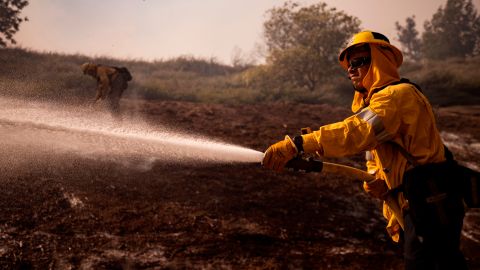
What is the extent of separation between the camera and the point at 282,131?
9742 mm

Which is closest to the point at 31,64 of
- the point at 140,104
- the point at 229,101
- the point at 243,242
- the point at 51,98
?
the point at 51,98

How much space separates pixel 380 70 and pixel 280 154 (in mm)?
1028

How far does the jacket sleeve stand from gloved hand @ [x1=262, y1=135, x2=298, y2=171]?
0.23 m

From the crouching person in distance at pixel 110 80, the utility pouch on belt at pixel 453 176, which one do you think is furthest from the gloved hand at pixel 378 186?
the crouching person in distance at pixel 110 80

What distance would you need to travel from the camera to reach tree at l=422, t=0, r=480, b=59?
42.3 metres

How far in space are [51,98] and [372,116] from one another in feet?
36.4

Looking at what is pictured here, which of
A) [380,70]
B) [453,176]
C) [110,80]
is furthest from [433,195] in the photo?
[110,80]

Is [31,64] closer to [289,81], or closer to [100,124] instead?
[100,124]

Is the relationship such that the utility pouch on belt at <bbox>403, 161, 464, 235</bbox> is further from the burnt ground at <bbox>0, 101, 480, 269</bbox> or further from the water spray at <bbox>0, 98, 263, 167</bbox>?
the water spray at <bbox>0, 98, 263, 167</bbox>

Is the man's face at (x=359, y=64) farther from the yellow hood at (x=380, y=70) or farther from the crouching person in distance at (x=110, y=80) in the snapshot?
the crouching person in distance at (x=110, y=80)

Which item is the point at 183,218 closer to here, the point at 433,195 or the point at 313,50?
the point at 433,195

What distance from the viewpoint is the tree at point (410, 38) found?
60.0 meters

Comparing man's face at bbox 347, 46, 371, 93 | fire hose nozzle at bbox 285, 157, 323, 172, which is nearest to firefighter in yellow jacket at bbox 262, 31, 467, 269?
fire hose nozzle at bbox 285, 157, 323, 172

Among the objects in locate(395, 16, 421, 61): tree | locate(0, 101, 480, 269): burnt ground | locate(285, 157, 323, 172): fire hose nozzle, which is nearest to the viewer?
locate(285, 157, 323, 172): fire hose nozzle
